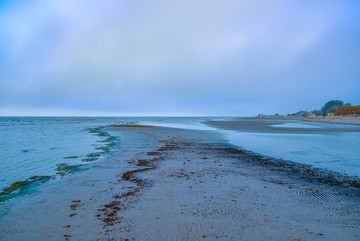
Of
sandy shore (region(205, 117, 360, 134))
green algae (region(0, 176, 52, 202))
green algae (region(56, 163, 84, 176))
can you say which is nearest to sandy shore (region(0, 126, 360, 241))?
green algae (region(0, 176, 52, 202))

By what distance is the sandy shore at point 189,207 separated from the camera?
5.13 meters

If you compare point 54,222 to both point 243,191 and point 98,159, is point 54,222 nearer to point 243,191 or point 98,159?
point 243,191

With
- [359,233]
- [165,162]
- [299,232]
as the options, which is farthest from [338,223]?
[165,162]

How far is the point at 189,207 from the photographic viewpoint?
257 inches

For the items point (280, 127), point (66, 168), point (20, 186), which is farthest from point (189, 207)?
point (280, 127)

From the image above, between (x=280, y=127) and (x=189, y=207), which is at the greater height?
(x=280, y=127)

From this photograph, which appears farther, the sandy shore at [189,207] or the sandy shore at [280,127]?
the sandy shore at [280,127]

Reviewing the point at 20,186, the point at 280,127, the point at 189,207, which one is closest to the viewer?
the point at 189,207

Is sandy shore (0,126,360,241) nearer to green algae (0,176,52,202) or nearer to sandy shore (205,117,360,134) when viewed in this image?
green algae (0,176,52,202)

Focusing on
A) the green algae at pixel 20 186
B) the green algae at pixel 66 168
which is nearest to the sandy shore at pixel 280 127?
the green algae at pixel 66 168

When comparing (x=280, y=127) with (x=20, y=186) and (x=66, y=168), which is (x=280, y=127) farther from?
(x=20, y=186)

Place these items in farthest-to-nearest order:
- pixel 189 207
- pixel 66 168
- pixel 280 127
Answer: pixel 280 127 < pixel 66 168 < pixel 189 207

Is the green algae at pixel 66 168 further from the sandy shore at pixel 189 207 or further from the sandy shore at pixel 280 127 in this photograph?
the sandy shore at pixel 280 127

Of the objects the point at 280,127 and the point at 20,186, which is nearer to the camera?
the point at 20,186
